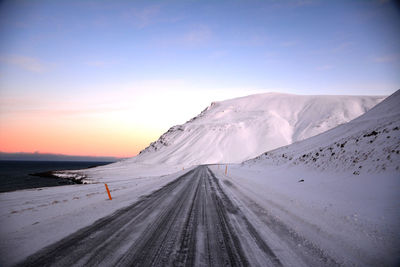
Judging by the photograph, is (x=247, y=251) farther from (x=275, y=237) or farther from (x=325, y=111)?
(x=325, y=111)

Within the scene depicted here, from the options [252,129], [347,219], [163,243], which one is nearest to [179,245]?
[163,243]

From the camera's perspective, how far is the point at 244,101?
120 metres

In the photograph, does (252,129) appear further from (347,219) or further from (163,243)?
(163,243)

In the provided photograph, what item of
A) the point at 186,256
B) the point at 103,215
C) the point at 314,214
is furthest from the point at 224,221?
the point at 103,215

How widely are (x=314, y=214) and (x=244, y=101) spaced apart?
4620 inches

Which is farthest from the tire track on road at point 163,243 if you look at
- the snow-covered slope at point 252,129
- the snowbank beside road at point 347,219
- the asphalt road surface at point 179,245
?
the snow-covered slope at point 252,129

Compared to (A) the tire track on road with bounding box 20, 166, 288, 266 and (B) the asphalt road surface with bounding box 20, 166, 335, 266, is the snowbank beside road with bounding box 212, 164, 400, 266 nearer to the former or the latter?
(B) the asphalt road surface with bounding box 20, 166, 335, 266

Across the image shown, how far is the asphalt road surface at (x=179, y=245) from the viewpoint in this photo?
12.1ft

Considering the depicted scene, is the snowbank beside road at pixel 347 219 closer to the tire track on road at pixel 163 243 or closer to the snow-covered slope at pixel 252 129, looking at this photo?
the tire track on road at pixel 163 243

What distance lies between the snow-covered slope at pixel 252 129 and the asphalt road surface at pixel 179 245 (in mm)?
65199

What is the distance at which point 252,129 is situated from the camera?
89.4 m

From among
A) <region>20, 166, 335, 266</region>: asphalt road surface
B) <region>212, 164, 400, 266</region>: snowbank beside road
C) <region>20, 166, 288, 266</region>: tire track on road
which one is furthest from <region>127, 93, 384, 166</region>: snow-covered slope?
<region>20, 166, 335, 266</region>: asphalt road surface

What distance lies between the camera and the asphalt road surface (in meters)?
3.68

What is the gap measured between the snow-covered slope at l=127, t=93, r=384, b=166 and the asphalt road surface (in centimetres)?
6520
